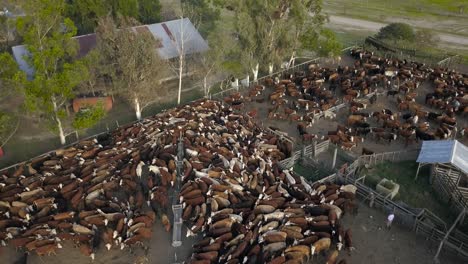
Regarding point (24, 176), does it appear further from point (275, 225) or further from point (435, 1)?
point (435, 1)

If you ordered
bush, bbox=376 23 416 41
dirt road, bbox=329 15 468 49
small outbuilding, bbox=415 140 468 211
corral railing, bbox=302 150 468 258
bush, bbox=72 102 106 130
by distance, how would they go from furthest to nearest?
dirt road, bbox=329 15 468 49, bush, bbox=376 23 416 41, bush, bbox=72 102 106 130, small outbuilding, bbox=415 140 468 211, corral railing, bbox=302 150 468 258

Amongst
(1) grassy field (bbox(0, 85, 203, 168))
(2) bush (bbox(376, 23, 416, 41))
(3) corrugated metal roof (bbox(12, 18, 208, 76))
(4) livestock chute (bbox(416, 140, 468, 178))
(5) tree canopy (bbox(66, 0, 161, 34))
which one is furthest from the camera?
(2) bush (bbox(376, 23, 416, 41))

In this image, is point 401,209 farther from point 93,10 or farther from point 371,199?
point 93,10

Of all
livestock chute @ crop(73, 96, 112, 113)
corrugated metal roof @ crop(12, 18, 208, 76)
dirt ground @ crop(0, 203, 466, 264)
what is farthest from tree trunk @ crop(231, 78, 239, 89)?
dirt ground @ crop(0, 203, 466, 264)

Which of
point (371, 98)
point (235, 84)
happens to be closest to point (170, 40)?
point (235, 84)

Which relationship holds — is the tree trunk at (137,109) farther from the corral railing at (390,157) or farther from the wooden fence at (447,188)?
the wooden fence at (447,188)

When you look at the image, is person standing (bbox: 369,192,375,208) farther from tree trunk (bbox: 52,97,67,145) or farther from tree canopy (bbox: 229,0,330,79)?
tree trunk (bbox: 52,97,67,145)
